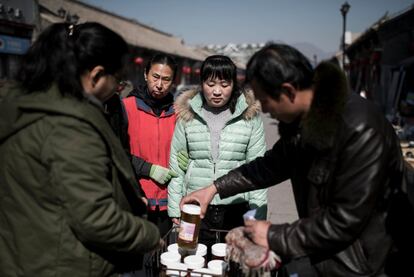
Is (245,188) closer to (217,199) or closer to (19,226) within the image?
(217,199)

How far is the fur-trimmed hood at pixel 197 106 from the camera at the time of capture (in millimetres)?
2922

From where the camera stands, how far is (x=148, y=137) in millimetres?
3152

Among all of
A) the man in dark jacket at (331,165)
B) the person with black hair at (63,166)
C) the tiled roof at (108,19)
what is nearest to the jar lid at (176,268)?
the person with black hair at (63,166)

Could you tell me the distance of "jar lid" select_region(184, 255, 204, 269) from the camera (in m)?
2.02

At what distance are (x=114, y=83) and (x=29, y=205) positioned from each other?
644mm

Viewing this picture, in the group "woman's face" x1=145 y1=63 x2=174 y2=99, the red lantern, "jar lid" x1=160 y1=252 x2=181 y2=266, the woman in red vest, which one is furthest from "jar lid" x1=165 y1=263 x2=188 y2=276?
the red lantern

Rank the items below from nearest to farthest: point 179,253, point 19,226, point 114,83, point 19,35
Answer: point 19,226 → point 114,83 → point 179,253 → point 19,35

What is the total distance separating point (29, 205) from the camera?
4.72 ft

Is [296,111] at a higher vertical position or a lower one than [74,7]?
lower

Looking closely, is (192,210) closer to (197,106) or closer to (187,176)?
(187,176)

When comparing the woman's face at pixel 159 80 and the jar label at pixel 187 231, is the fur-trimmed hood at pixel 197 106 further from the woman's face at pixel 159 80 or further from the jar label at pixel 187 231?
the jar label at pixel 187 231

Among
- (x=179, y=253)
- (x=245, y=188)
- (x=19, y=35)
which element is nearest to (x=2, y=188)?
(x=179, y=253)

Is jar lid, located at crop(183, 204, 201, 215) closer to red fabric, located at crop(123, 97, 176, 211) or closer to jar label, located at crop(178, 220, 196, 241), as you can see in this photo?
jar label, located at crop(178, 220, 196, 241)

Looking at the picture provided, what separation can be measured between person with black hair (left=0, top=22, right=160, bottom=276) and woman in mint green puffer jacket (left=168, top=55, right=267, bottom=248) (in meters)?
1.34
